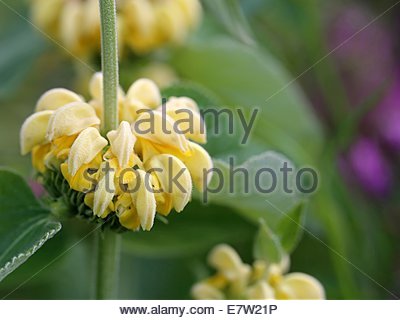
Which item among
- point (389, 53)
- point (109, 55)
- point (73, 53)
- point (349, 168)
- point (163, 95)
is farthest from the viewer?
point (389, 53)

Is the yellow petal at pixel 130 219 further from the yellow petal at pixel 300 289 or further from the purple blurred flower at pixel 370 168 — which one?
the purple blurred flower at pixel 370 168

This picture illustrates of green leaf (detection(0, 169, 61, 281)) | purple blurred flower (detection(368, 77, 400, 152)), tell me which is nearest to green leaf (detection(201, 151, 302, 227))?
green leaf (detection(0, 169, 61, 281))

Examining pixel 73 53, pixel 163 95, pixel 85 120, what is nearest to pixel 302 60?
pixel 73 53

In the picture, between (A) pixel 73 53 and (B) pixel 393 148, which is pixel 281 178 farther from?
(B) pixel 393 148

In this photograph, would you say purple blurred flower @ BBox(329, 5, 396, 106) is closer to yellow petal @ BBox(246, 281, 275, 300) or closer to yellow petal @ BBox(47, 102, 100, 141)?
yellow petal @ BBox(246, 281, 275, 300)

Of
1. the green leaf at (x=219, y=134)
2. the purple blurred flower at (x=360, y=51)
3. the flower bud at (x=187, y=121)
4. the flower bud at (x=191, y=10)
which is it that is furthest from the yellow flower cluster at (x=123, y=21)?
the purple blurred flower at (x=360, y=51)

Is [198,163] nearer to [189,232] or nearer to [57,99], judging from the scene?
[57,99]
